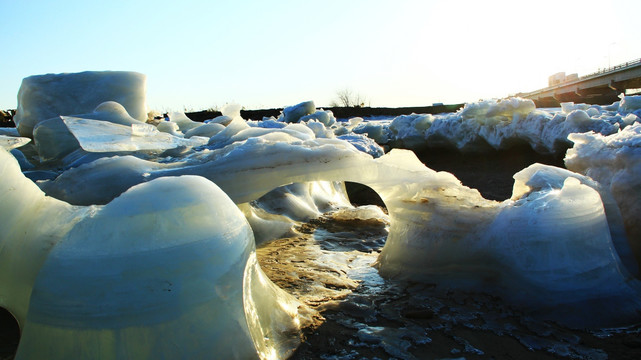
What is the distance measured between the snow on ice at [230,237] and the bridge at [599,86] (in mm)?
16860

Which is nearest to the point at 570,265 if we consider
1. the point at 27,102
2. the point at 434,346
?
the point at 434,346

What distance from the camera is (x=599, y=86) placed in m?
22.8

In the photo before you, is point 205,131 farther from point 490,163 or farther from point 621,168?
point 490,163

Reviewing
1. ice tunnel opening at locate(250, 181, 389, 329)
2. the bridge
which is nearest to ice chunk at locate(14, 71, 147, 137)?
ice tunnel opening at locate(250, 181, 389, 329)

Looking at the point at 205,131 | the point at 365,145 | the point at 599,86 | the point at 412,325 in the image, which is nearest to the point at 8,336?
the point at 412,325

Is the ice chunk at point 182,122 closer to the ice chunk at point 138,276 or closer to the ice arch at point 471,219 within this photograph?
the ice arch at point 471,219

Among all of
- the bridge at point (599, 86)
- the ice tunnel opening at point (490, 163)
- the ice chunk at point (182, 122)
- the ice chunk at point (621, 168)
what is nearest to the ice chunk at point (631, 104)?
the ice tunnel opening at point (490, 163)

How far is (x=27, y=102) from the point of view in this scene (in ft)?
11.2

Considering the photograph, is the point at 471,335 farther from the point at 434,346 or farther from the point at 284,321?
the point at 284,321

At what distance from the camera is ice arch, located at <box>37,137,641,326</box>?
66.9 inches

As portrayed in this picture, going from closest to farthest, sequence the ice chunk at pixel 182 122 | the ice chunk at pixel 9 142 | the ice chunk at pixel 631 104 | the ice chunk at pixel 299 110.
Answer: the ice chunk at pixel 9 142 < the ice chunk at pixel 182 122 < the ice chunk at pixel 631 104 < the ice chunk at pixel 299 110

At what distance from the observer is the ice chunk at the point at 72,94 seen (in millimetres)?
3424

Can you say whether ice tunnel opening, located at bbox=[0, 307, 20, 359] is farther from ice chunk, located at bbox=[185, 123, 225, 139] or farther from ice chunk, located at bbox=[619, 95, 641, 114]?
ice chunk, located at bbox=[619, 95, 641, 114]

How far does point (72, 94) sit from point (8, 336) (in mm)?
2569
